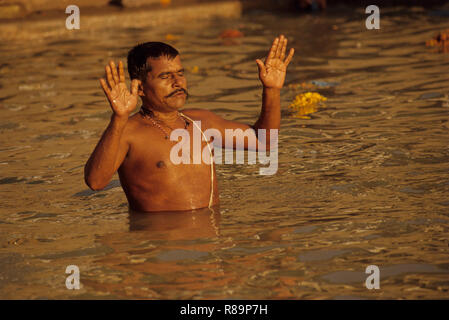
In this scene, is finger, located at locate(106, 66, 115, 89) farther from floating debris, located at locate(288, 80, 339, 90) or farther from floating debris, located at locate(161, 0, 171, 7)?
floating debris, located at locate(161, 0, 171, 7)

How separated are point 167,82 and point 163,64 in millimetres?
107

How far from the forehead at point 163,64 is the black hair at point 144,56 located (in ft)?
0.06

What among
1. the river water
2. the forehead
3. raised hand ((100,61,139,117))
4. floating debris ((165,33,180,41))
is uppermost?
floating debris ((165,33,180,41))

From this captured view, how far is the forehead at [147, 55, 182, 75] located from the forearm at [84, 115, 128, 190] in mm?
547

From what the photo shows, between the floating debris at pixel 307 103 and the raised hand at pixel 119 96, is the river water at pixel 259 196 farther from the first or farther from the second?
the raised hand at pixel 119 96

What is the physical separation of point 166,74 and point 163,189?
66 cm

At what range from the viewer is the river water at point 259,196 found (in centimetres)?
392

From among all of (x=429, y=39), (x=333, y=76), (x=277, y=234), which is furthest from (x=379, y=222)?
(x=429, y=39)

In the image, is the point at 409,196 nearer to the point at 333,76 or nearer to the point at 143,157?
the point at 143,157

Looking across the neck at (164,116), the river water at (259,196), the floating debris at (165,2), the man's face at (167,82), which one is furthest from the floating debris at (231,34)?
the man's face at (167,82)

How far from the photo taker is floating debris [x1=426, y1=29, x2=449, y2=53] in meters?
9.86

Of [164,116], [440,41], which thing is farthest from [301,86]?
[164,116]

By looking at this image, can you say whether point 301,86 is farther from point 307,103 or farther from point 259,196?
point 259,196

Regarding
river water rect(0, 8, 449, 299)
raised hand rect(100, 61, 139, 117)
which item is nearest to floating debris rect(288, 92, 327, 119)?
river water rect(0, 8, 449, 299)
